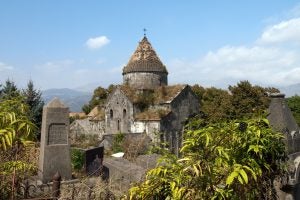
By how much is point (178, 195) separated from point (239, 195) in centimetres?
65

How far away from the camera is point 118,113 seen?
32.2m

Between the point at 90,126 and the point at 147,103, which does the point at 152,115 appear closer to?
the point at 147,103

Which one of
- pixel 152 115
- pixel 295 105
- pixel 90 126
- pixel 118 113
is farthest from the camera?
pixel 295 105

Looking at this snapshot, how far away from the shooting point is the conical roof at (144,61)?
34.2 meters

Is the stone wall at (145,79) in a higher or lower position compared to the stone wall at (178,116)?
higher

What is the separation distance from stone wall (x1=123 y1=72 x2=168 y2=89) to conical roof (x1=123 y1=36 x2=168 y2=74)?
395 millimetres

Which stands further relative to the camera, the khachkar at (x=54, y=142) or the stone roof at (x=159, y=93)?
the stone roof at (x=159, y=93)

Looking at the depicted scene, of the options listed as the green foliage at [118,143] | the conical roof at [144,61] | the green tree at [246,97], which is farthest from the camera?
the conical roof at [144,61]

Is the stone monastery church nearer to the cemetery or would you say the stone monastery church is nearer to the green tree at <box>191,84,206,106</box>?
the cemetery

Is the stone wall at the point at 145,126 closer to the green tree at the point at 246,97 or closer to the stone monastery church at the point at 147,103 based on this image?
the stone monastery church at the point at 147,103

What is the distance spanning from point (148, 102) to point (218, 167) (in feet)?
89.5

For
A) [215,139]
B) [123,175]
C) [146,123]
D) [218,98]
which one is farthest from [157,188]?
[218,98]

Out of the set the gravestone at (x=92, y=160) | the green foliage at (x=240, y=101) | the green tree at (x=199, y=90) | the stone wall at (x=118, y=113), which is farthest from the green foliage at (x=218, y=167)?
the green tree at (x=199, y=90)

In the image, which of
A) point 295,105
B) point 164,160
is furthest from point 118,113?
point 164,160
